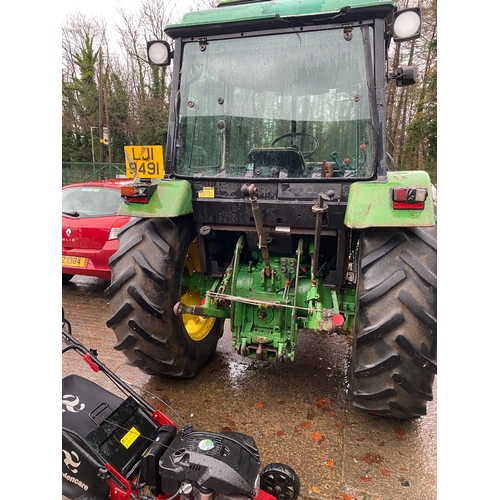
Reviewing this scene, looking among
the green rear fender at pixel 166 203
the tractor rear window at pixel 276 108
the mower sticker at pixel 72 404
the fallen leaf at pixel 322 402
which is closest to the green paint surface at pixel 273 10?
the tractor rear window at pixel 276 108

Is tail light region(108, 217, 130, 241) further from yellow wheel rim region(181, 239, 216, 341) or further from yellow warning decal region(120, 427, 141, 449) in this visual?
yellow warning decal region(120, 427, 141, 449)

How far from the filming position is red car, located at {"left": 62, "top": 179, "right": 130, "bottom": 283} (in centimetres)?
498

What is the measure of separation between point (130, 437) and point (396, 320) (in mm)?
1584

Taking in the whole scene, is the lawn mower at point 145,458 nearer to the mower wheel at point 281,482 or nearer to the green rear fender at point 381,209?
the mower wheel at point 281,482

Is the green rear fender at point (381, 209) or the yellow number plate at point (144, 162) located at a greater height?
the yellow number plate at point (144, 162)

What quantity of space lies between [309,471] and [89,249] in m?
3.80

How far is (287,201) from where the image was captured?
264cm

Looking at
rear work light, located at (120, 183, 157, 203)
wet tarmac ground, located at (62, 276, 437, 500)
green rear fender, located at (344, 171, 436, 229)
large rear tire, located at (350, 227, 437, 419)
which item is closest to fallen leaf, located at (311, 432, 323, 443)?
wet tarmac ground, located at (62, 276, 437, 500)

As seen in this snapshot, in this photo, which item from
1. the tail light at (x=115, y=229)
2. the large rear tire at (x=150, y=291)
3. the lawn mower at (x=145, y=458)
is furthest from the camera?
the tail light at (x=115, y=229)

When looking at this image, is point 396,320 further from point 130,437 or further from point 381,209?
point 130,437

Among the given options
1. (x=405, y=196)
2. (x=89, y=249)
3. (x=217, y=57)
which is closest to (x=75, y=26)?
(x=89, y=249)

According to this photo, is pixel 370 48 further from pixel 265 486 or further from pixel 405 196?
pixel 265 486

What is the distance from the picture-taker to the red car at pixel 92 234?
4.98m

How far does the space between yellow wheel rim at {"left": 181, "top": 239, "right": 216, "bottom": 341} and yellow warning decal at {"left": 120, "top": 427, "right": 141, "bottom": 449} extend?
4.08ft
